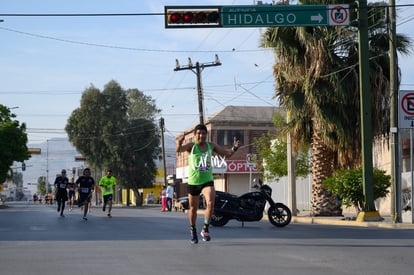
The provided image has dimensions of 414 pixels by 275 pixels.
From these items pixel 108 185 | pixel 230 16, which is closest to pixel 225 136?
pixel 108 185

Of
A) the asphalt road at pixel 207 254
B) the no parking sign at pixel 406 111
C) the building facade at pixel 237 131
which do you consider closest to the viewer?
the asphalt road at pixel 207 254

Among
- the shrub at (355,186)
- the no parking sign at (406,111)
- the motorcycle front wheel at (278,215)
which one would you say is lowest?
the motorcycle front wheel at (278,215)

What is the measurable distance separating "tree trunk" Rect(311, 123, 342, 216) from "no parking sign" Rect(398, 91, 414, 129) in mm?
7091

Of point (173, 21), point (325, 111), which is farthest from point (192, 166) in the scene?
point (325, 111)

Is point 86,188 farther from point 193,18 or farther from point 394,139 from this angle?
point 394,139

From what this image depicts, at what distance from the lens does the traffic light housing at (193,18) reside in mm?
21234

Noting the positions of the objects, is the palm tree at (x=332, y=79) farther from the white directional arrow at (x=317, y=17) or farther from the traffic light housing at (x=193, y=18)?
the traffic light housing at (x=193, y=18)

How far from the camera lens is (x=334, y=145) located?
26812 mm

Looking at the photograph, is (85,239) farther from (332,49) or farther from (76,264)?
(332,49)

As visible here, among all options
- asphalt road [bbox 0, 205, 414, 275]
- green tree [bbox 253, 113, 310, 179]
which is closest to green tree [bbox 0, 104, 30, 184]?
green tree [bbox 253, 113, 310, 179]

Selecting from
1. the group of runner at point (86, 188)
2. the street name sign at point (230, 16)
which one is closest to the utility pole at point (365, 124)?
the street name sign at point (230, 16)

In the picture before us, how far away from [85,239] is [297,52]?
581 inches

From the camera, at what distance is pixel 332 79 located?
25.6m

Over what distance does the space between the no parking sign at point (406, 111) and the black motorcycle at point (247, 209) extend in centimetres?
425
